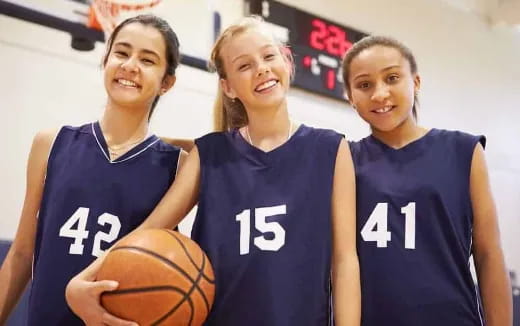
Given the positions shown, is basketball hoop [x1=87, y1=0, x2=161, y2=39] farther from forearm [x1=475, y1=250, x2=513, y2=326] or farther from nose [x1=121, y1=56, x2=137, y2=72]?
forearm [x1=475, y1=250, x2=513, y2=326]

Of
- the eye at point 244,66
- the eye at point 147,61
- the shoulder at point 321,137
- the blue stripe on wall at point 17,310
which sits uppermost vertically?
the eye at point 147,61

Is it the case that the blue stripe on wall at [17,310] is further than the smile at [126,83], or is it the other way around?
the blue stripe on wall at [17,310]

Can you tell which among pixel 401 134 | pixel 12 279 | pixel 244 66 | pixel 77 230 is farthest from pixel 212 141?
pixel 12 279

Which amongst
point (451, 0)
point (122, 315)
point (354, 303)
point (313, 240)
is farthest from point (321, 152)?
point (451, 0)

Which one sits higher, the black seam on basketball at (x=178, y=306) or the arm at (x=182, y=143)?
the arm at (x=182, y=143)

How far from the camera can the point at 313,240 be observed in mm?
1436

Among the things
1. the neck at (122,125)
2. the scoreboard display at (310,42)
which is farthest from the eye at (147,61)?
the scoreboard display at (310,42)

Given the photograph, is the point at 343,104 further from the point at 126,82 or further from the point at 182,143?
the point at 126,82

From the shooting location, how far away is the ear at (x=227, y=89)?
170 centimetres

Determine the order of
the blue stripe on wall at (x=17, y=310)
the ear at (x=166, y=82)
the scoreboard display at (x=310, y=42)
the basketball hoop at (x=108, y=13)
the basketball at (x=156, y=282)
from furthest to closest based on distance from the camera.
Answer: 1. the scoreboard display at (x=310, y=42)
2. the basketball hoop at (x=108, y=13)
3. the blue stripe on wall at (x=17, y=310)
4. the ear at (x=166, y=82)
5. the basketball at (x=156, y=282)

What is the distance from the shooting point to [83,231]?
1548mm

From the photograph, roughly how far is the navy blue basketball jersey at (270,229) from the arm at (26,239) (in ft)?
1.63

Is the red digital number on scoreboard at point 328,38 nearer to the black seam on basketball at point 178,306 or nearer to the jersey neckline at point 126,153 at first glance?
the jersey neckline at point 126,153

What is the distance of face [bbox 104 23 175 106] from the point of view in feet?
5.51
